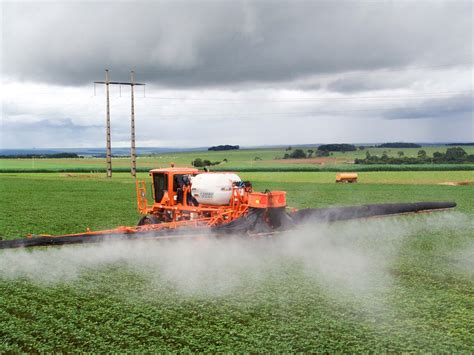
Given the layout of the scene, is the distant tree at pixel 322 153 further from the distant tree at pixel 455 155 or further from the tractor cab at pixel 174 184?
the tractor cab at pixel 174 184

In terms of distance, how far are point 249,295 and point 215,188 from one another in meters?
6.30

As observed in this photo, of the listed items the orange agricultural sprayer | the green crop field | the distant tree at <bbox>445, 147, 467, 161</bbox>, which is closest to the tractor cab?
the orange agricultural sprayer

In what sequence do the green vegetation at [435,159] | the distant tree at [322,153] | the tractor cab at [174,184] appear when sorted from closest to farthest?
the tractor cab at [174,184] < the green vegetation at [435,159] < the distant tree at [322,153]

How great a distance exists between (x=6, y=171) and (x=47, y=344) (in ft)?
276

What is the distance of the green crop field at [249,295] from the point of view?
7.95m

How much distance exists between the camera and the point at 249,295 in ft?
34.1

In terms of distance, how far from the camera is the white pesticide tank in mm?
16234

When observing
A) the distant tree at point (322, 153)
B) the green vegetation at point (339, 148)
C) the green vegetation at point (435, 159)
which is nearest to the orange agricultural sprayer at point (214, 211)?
the green vegetation at point (435, 159)

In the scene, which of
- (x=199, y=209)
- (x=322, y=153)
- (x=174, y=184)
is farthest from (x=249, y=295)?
(x=322, y=153)

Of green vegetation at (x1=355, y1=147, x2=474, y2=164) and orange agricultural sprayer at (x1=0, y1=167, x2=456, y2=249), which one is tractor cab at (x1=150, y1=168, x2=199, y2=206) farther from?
green vegetation at (x1=355, y1=147, x2=474, y2=164)

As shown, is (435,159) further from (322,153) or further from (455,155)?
(322,153)

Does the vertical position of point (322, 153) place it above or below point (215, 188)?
above

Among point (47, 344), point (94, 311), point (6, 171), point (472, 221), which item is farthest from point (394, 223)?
point (6, 171)

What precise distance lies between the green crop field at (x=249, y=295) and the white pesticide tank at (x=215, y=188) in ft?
7.35
